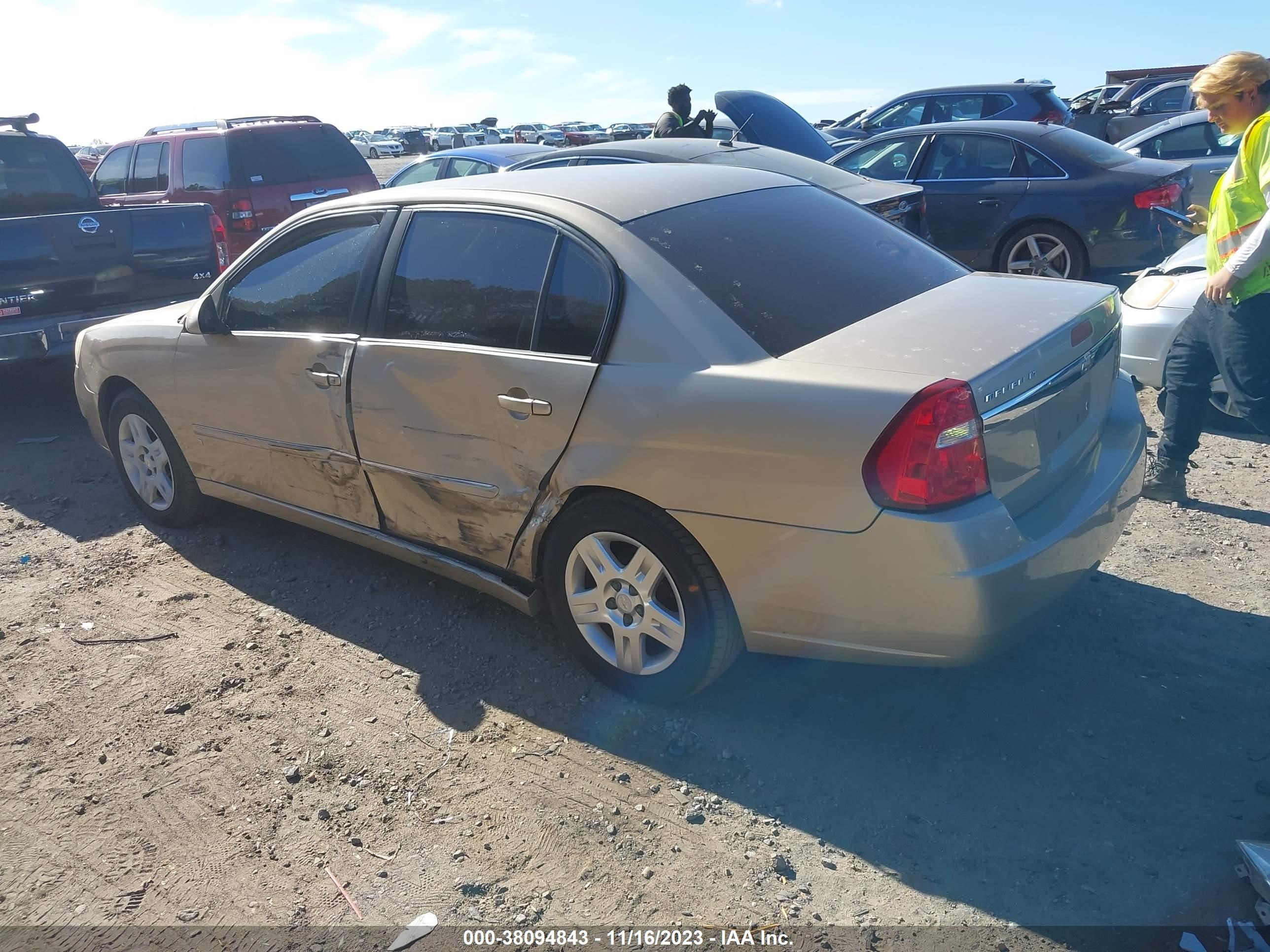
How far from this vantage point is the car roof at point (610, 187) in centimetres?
353

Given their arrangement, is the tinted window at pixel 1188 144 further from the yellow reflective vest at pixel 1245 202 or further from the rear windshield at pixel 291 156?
the rear windshield at pixel 291 156

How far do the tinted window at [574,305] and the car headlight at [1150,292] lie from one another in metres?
4.04

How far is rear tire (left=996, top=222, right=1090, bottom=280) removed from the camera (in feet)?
28.0

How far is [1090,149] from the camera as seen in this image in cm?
865

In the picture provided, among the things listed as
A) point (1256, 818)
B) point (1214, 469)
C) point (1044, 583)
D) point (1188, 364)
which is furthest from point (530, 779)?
point (1214, 469)

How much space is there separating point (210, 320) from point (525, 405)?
1.92 m

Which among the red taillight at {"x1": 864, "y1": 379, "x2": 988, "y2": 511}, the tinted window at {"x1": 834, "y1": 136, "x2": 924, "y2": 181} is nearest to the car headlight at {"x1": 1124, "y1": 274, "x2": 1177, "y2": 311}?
the tinted window at {"x1": 834, "y1": 136, "x2": 924, "y2": 181}

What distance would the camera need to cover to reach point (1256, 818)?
9.07ft

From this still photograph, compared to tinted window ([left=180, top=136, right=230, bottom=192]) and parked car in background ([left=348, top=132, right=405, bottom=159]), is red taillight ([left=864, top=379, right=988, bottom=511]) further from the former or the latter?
parked car in background ([left=348, top=132, right=405, bottom=159])

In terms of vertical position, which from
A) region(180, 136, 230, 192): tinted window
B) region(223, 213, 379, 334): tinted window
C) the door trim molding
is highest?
region(180, 136, 230, 192): tinted window

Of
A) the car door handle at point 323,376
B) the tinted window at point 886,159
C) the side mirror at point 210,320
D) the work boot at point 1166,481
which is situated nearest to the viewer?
the car door handle at point 323,376

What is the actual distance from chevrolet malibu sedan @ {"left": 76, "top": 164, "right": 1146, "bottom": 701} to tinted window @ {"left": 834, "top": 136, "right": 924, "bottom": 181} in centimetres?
594

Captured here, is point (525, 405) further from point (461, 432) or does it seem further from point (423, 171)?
point (423, 171)

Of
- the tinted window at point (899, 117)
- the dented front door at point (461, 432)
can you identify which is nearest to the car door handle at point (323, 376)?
the dented front door at point (461, 432)
